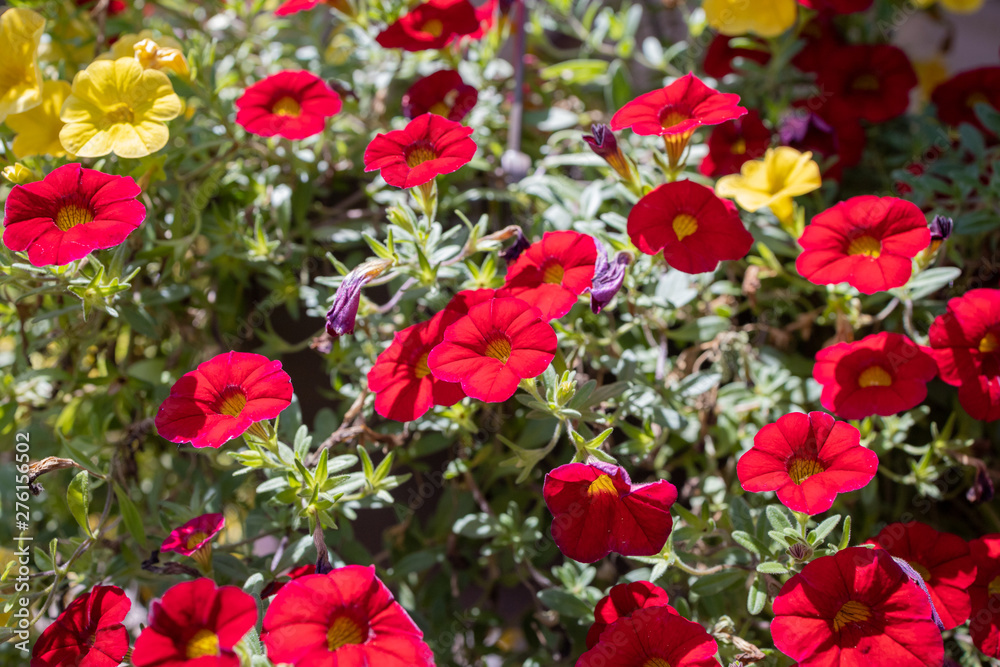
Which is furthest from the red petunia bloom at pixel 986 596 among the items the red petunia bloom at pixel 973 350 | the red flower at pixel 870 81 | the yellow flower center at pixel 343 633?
the red flower at pixel 870 81

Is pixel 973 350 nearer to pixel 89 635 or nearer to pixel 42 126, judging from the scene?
pixel 89 635

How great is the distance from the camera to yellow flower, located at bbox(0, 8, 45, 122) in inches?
40.9

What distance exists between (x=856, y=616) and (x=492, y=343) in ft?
1.54

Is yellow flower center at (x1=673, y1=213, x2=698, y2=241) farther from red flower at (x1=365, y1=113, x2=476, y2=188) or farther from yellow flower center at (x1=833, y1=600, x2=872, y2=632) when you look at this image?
yellow flower center at (x1=833, y1=600, x2=872, y2=632)

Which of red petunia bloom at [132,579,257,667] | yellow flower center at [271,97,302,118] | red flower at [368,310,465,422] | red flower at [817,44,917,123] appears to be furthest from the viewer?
red flower at [817,44,917,123]

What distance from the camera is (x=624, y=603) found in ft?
2.64

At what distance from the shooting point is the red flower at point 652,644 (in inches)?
28.3

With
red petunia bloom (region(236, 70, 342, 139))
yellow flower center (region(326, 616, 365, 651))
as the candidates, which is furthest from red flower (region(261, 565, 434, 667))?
red petunia bloom (region(236, 70, 342, 139))

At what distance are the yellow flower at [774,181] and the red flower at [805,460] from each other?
Answer: 40cm

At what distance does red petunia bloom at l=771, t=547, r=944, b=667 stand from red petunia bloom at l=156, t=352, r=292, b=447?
58 centimetres

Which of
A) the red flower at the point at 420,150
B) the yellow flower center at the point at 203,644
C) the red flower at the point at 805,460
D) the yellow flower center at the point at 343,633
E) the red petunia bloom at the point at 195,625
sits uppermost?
the red flower at the point at 420,150

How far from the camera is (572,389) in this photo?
33.4 inches

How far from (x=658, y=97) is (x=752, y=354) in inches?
18.4

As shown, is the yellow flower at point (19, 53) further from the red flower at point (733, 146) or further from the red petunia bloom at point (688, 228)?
the red flower at point (733, 146)
